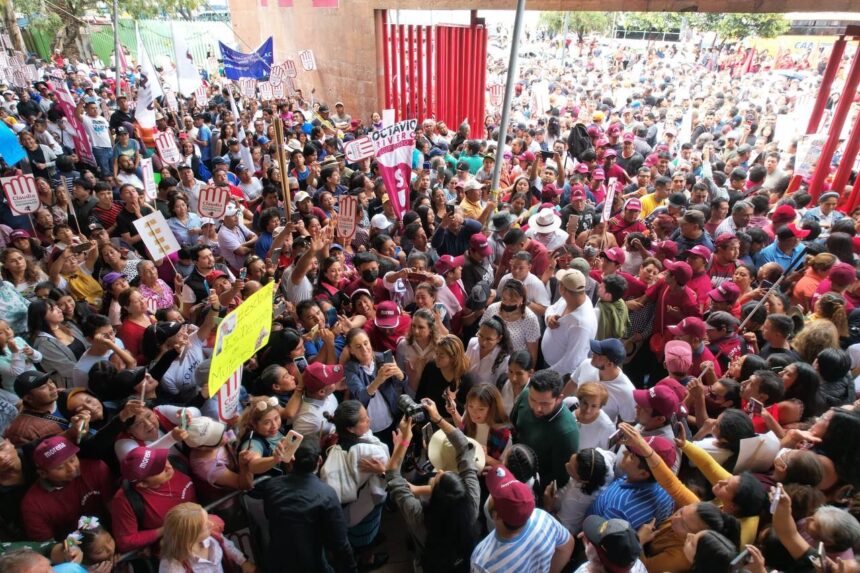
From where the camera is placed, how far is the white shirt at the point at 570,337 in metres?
4.20

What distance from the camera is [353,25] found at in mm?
14273

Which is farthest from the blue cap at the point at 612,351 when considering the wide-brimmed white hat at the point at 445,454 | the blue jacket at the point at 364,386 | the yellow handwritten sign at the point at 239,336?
the yellow handwritten sign at the point at 239,336

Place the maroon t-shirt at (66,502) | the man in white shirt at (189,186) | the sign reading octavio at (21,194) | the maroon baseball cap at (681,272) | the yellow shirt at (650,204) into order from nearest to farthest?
1. the maroon t-shirt at (66,502)
2. the maroon baseball cap at (681,272)
3. the sign reading octavio at (21,194)
4. the yellow shirt at (650,204)
5. the man in white shirt at (189,186)

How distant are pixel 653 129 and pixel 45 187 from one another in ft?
37.5

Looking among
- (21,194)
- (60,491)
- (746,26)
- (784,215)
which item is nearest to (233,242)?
(21,194)

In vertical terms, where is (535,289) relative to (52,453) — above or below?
below

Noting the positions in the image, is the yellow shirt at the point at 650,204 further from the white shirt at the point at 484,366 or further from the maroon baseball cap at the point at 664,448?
the maroon baseball cap at the point at 664,448

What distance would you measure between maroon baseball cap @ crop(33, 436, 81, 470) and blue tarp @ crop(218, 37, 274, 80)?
35.4 ft

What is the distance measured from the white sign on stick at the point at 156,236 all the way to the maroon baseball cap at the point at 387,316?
251cm

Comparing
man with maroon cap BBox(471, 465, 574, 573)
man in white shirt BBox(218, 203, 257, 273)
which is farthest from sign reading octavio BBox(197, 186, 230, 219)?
man with maroon cap BBox(471, 465, 574, 573)

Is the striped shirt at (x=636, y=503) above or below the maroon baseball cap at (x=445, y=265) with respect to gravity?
below

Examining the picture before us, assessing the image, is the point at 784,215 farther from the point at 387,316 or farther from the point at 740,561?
the point at 740,561

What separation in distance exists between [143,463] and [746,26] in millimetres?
33783

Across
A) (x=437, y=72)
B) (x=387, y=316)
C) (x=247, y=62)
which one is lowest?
(x=387, y=316)
